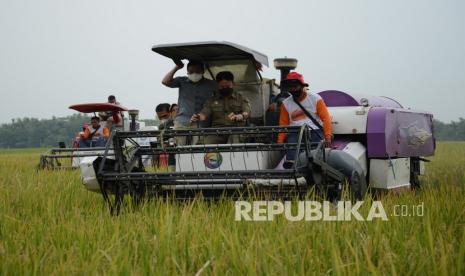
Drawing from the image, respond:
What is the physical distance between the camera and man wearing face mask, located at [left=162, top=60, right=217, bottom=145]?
26.1 ft

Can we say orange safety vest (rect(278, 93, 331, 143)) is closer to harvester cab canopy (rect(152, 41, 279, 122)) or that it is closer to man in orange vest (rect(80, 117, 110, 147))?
harvester cab canopy (rect(152, 41, 279, 122))

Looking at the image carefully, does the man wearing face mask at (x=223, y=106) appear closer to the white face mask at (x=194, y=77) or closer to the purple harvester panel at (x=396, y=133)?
the white face mask at (x=194, y=77)

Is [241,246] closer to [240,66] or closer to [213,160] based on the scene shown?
[213,160]

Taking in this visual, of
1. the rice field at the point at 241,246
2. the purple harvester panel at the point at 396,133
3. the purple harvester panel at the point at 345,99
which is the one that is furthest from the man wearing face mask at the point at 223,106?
the rice field at the point at 241,246

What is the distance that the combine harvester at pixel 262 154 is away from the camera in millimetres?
5695

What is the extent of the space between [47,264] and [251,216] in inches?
80.7

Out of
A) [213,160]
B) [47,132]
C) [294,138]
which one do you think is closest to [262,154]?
[294,138]

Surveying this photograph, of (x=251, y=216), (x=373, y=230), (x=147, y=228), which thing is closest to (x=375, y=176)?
(x=251, y=216)

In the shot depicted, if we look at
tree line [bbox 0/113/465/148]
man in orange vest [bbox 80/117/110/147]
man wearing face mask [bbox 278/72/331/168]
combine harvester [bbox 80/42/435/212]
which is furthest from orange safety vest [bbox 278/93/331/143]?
tree line [bbox 0/113/465/148]

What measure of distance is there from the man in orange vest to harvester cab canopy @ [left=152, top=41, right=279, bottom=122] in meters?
8.48

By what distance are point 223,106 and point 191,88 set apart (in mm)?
614

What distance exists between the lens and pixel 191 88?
316 inches

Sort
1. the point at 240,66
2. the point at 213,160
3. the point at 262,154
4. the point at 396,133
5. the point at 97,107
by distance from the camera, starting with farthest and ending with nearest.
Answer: the point at 97,107, the point at 240,66, the point at 396,133, the point at 213,160, the point at 262,154

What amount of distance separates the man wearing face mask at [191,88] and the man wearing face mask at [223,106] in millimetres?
265
